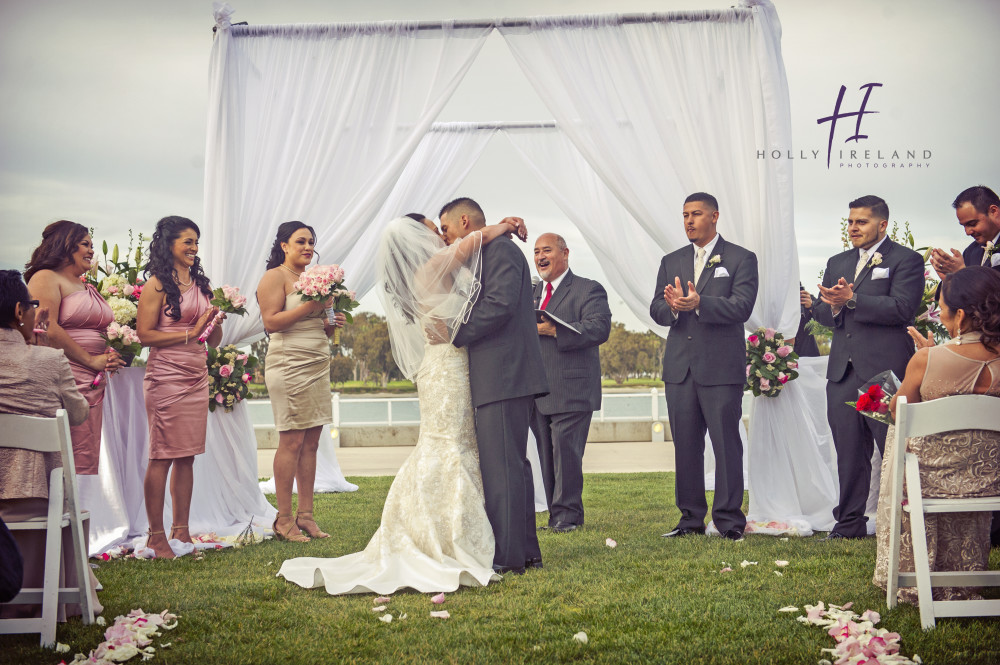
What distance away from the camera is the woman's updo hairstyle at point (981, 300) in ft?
11.9

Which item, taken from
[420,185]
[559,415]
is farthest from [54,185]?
[559,415]

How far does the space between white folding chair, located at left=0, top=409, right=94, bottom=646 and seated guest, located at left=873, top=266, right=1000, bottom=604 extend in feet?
11.2

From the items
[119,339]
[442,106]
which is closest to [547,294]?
[442,106]

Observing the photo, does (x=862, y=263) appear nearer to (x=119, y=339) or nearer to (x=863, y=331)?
(x=863, y=331)

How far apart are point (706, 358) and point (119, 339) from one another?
3.63m

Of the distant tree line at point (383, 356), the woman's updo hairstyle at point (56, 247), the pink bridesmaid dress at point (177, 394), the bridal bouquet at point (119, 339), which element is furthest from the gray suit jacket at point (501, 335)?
the distant tree line at point (383, 356)

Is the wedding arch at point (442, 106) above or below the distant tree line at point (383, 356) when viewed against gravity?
above

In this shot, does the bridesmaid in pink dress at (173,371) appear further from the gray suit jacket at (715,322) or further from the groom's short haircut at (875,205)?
the groom's short haircut at (875,205)

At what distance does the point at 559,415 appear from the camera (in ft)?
20.9

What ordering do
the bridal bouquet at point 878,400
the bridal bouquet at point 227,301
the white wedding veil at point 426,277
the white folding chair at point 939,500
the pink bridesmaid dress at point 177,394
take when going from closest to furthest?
the white folding chair at point 939,500, the bridal bouquet at point 878,400, the white wedding veil at point 426,277, the pink bridesmaid dress at point 177,394, the bridal bouquet at point 227,301

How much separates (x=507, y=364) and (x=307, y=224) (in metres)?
2.69

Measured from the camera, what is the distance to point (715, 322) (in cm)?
563

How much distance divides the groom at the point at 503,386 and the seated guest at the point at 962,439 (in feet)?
5.88

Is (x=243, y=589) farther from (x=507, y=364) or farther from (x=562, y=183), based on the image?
(x=562, y=183)
